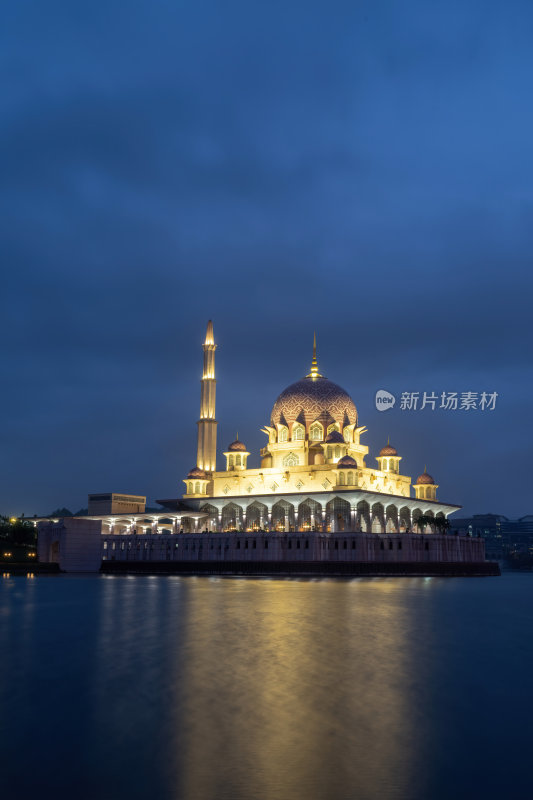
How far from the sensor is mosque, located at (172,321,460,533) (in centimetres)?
7881

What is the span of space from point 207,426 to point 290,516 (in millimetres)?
15674

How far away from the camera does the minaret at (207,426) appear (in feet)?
296

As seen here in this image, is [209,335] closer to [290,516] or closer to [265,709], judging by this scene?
[290,516]

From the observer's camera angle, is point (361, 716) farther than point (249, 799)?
Yes

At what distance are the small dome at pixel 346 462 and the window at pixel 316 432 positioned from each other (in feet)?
32.3

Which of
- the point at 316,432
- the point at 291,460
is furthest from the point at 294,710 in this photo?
the point at 316,432

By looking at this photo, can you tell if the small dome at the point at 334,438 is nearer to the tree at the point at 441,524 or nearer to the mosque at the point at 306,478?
the mosque at the point at 306,478

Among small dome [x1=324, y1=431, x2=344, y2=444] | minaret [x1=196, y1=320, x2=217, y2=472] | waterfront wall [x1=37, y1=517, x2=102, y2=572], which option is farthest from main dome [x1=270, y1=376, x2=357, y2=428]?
waterfront wall [x1=37, y1=517, x2=102, y2=572]

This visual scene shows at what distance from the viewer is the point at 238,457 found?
293ft

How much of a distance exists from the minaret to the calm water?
61152 millimetres

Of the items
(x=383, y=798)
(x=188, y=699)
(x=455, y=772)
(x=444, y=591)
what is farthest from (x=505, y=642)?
(x=444, y=591)

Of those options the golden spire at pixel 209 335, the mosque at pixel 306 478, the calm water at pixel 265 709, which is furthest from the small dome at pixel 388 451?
the calm water at pixel 265 709

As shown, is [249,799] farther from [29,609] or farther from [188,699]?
[29,609]

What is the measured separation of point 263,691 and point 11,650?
9.06m
